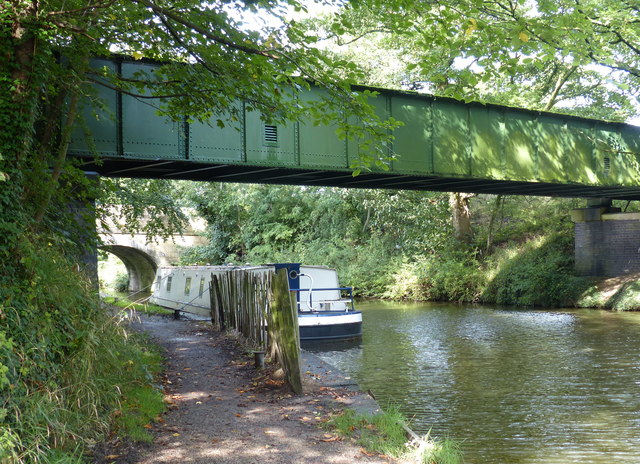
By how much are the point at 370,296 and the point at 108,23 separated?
25081 millimetres

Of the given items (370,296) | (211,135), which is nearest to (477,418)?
(211,135)

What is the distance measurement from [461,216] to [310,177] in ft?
54.1

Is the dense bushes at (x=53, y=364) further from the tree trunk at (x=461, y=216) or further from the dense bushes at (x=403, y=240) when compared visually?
the tree trunk at (x=461, y=216)

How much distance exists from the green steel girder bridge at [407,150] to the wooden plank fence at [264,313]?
2956mm

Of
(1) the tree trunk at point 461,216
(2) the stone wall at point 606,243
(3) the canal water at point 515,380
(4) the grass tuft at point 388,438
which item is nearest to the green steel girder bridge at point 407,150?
(2) the stone wall at point 606,243

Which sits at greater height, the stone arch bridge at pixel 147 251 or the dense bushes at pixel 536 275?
the stone arch bridge at pixel 147 251

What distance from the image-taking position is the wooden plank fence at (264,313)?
799cm

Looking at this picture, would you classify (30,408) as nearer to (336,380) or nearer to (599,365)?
(336,380)

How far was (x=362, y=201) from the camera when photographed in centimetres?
3400

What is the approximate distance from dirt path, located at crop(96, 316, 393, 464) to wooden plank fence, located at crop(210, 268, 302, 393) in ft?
1.37

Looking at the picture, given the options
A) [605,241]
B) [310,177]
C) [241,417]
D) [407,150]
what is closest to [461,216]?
[605,241]

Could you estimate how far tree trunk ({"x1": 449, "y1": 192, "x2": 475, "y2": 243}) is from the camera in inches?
1205

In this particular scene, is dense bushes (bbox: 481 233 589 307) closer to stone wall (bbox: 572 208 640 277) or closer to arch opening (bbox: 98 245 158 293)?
stone wall (bbox: 572 208 640 277)

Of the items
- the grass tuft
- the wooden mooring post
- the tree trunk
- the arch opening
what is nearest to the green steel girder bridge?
the wooden mooring post
